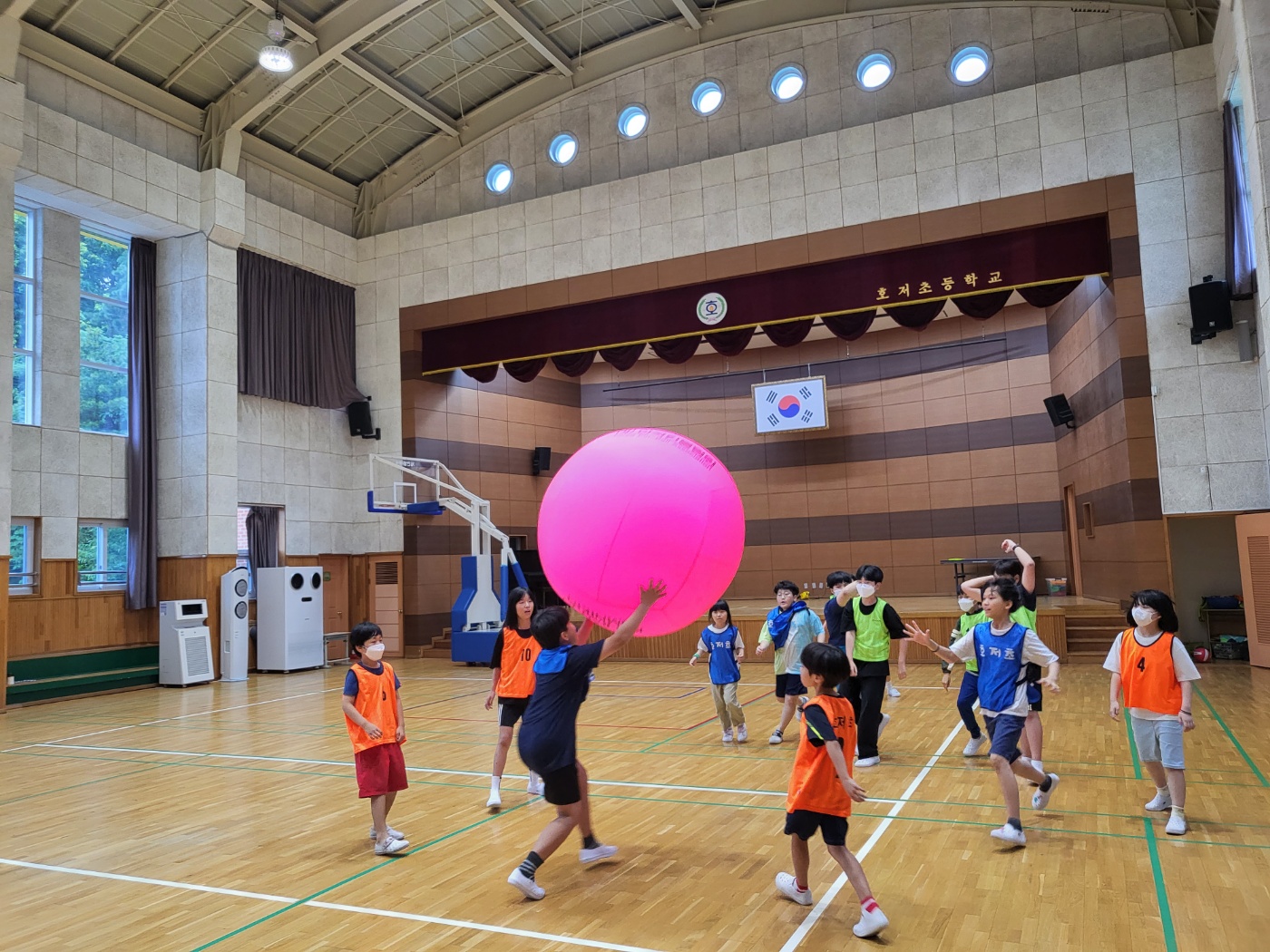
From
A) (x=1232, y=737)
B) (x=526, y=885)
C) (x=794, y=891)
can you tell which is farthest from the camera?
(x=1232, y=737)

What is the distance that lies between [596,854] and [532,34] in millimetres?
14481

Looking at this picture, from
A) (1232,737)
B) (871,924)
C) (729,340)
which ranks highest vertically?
(729,340)

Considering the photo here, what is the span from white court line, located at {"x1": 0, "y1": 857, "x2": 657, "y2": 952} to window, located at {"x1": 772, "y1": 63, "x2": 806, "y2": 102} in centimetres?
1415

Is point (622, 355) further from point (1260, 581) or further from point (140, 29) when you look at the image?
point (1260, 581)

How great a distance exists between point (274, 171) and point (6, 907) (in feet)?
49.9

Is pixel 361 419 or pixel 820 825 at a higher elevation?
pixel 361 419

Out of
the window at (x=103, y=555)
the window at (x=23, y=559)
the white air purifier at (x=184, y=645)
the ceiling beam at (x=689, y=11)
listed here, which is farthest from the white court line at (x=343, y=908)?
the ceiling beam at (x=689, y=11)

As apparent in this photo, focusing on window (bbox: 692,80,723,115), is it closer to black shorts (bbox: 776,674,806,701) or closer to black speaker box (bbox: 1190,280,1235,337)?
black speaker box (bbox: 1190,280,1235,337)

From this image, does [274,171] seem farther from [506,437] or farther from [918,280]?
[918,280]

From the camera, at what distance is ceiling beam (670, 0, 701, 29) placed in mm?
14969

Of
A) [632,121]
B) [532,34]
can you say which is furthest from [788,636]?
[532,34]

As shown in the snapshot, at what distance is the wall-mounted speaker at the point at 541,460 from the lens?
67.9 feet

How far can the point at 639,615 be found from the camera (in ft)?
13.1

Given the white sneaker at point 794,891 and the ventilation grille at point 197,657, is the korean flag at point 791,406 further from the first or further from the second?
the white sneaker at point 794,891
